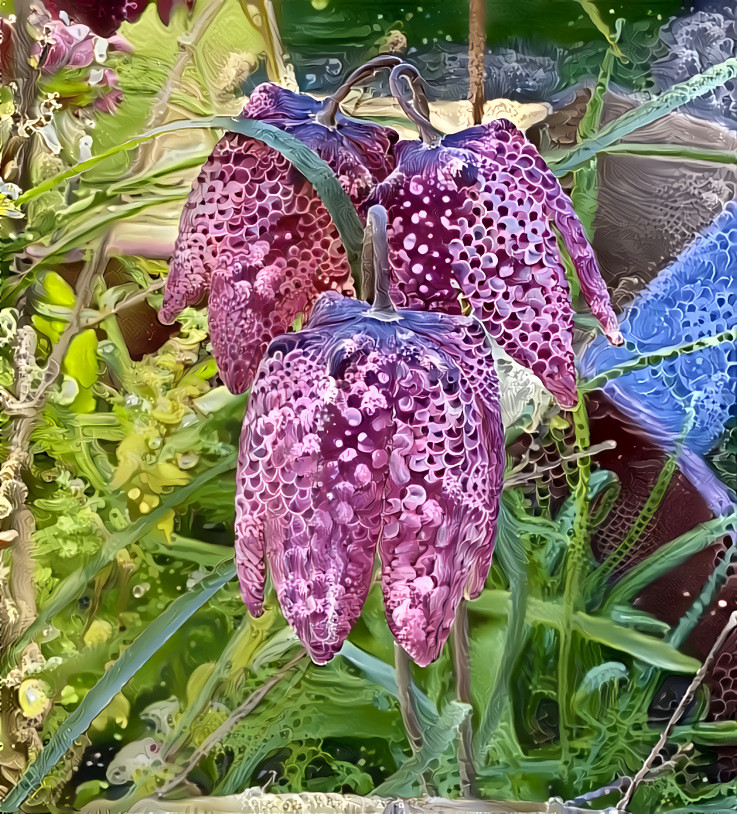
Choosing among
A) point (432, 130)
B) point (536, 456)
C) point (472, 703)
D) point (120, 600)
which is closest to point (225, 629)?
point (120, 600)

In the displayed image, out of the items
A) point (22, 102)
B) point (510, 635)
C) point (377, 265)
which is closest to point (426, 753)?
point (510, 635)

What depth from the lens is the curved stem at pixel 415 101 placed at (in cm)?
68

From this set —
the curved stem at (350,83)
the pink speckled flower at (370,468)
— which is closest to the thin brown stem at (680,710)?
the pink speckled flower at (370,468)

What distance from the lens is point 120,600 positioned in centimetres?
89

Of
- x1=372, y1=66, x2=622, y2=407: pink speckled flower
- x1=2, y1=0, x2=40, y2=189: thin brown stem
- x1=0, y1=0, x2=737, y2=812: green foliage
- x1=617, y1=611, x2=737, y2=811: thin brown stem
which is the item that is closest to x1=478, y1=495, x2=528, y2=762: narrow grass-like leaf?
x1=0, y1=0, x2=737, y2=812: green foliage

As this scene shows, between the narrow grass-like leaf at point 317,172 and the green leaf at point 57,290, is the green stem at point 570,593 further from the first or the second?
the green leaf at point 57,290

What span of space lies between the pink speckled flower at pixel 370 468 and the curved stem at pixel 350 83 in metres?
0.18

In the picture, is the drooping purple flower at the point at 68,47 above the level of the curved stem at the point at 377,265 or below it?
above

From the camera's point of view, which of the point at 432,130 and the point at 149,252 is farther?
the point at 149,252

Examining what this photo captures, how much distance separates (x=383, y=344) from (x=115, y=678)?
1.71ft

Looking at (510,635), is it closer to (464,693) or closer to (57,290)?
(464,693)

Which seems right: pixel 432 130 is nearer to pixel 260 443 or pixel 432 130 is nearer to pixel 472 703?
pixel 260 443

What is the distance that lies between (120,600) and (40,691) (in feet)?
0.44

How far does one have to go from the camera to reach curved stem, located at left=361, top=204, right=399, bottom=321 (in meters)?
0.62
